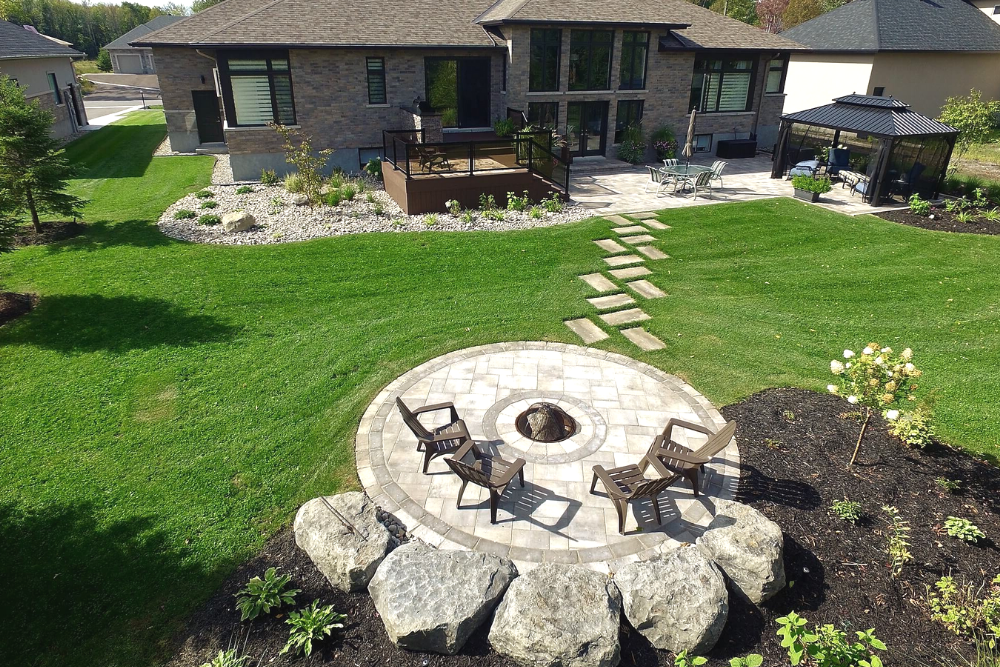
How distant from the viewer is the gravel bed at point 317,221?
1549 centimetres

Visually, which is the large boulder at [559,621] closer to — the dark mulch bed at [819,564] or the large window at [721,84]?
the dark mulch bed at [819,564]

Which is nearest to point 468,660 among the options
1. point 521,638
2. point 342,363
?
point 521,638

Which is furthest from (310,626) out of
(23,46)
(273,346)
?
(23,46)

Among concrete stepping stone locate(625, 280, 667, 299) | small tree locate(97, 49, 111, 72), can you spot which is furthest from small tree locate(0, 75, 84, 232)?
small tree locate(97, 49, 111, 72)

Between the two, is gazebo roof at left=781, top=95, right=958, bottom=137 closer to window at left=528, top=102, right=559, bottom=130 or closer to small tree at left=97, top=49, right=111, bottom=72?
window at left=528, top=102, right=559, bottom=130

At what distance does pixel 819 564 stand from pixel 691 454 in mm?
1683

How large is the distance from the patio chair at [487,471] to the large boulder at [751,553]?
7.00ft

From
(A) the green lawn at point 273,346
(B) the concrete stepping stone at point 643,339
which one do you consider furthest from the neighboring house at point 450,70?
(B) the concrete stepping stone at point 643,339

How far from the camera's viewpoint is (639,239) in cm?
1556

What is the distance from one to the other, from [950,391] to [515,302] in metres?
7.47

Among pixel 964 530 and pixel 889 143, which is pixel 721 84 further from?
pixel 964 530

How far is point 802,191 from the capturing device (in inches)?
754

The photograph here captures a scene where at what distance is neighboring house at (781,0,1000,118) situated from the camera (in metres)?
31.3

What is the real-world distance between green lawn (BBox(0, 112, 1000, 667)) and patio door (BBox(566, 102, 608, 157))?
8.27 meters
